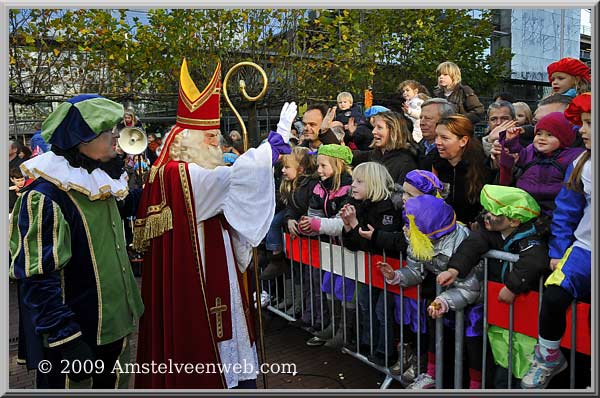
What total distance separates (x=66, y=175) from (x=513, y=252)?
2525 mm

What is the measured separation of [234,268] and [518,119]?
2.87 m

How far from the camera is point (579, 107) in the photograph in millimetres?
2871

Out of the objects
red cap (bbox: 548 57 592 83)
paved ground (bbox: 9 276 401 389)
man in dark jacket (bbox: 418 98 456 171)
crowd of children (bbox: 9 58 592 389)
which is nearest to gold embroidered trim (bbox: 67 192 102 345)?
crowd of children (bbox: 9 58 592 389)

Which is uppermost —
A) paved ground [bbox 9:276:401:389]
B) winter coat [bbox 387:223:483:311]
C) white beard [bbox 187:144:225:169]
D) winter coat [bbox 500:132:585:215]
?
white beard [bbox 187:144:225:169]

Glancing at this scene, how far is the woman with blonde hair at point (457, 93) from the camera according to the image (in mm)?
5992

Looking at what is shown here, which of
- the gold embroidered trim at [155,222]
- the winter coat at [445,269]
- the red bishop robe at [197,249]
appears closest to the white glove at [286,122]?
the red bishop robe at [197,249]

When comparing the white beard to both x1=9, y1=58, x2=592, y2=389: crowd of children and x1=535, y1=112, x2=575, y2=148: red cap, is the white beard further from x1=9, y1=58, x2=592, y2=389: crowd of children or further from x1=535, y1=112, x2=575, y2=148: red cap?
x1=535, y1=112, x2=575, y2=148: red cap

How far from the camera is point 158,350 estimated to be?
349 cm

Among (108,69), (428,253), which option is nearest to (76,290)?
(428,253)

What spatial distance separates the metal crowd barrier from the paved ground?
154mm

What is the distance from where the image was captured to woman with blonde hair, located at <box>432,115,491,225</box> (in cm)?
396

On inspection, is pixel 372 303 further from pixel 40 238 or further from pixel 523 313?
pixel 40 238

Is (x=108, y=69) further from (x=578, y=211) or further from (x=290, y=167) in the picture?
(x=578, y=211)

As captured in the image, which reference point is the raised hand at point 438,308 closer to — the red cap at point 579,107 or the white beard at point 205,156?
the red cap at point 579,107
